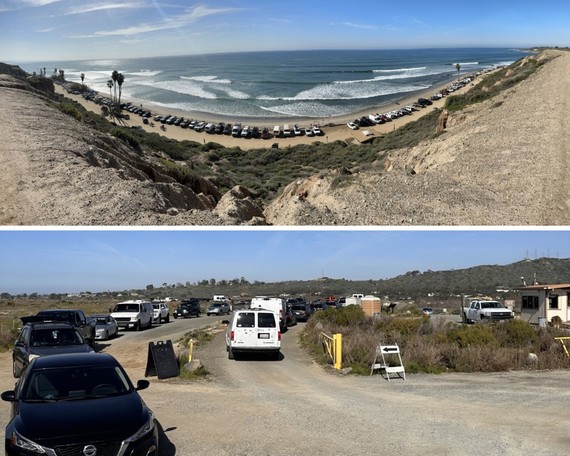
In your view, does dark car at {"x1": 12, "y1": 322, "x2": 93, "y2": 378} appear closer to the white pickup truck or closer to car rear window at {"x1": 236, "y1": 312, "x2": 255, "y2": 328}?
car rear window at {"x1": 236, "y1": 312, "x2": 255, "y2": 328}

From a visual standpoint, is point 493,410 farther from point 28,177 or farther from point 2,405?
point 28,177

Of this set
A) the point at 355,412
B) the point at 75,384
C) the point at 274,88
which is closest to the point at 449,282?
the point at 274,88

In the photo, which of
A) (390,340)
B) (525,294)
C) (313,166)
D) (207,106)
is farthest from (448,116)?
(207,106)

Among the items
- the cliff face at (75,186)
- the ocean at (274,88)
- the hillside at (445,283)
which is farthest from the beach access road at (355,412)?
the ocean at (274,88)

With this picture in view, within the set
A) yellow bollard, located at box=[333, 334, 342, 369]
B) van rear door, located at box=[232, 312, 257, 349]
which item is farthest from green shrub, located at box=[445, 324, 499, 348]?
van rear door, located at box=[232, 312, 257, 349]

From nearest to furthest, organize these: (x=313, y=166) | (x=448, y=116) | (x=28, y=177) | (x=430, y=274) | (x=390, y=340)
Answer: (x=390, y=340) < (x=28, y=177) < (x=448, y=116) < (x=313, y=166) < (x=430, y=274)

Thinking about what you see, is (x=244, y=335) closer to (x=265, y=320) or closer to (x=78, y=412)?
(x=265, y=320)
